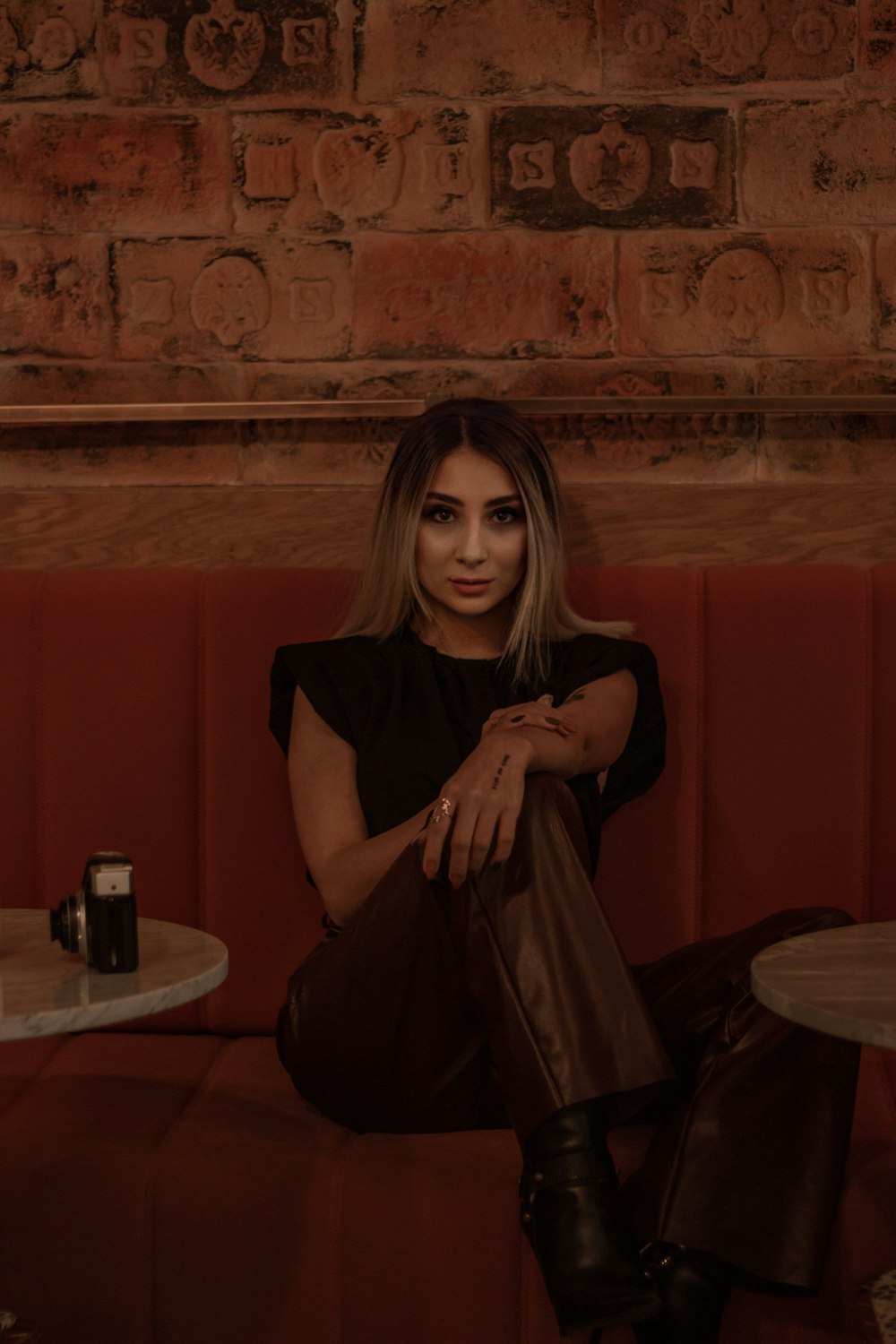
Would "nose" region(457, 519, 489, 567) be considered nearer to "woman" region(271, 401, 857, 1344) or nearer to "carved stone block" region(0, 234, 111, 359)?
"woman" region(271, 401, 857, 1344)

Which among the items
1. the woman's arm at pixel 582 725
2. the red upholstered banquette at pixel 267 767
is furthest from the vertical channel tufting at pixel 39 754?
the woman's arm at pixel 582 725

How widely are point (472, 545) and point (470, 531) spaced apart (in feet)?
0.06

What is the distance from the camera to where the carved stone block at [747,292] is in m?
2.03

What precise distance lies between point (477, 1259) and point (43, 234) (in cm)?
158

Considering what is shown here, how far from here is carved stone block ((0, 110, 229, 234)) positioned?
80.6 inches

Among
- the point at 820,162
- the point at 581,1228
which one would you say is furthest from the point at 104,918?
the point at 820,162

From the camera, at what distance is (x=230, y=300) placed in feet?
6.75

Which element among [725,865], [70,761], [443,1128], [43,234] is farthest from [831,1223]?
[43,234]

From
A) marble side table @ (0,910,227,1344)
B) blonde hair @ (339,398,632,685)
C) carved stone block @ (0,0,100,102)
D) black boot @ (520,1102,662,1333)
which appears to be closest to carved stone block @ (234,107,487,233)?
carved stone block @ (0,0,100,102)

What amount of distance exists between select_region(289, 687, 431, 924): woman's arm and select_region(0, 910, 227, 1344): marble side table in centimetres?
31

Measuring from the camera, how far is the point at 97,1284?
135 centimetres

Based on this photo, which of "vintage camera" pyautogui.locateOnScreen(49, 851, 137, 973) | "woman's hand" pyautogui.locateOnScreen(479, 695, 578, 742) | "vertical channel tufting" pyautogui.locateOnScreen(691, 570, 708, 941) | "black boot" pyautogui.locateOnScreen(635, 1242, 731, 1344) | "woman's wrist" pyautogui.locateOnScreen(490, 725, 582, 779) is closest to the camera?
"vintage camera" pyautogui.locateOnScreen(49, 851, 137, 973)

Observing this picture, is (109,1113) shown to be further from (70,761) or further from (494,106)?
(494,106)

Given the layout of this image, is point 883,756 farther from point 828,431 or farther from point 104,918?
point 104,918
